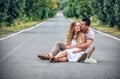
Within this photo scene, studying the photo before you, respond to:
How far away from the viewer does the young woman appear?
13.1 metres

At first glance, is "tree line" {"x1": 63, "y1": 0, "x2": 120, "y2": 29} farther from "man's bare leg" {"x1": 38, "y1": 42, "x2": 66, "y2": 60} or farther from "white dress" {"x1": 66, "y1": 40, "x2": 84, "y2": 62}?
"white dress" {"x1": 66, "y1": 40, "x2": 84, "y2": 62}

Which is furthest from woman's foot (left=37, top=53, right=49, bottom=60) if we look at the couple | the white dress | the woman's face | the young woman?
the woman's face

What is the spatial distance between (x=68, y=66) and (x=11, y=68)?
5.39ft

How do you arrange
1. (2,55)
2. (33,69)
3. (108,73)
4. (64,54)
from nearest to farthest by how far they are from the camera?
(108,73) → (33,69) → (64,54) → (2,55)

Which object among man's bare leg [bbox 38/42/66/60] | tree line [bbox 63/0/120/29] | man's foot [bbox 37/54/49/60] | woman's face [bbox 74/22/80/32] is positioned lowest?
tree line [bbox 63/0/120/29]

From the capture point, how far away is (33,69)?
1159 centimetres

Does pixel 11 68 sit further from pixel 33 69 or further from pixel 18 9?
pixel 18 9

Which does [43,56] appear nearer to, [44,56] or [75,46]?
[44,56]

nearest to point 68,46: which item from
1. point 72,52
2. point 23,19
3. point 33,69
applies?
point 72,52

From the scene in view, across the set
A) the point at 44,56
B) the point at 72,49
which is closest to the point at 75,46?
the point at 72,49

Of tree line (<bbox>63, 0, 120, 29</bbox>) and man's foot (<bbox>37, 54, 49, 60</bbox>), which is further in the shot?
tree line (<bbox>63, 0, 120, 29</bbox>)

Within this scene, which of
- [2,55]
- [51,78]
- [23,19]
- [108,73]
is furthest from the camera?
[23,19]

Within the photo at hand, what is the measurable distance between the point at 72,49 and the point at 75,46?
20 cm

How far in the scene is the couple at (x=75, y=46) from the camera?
13125mm
